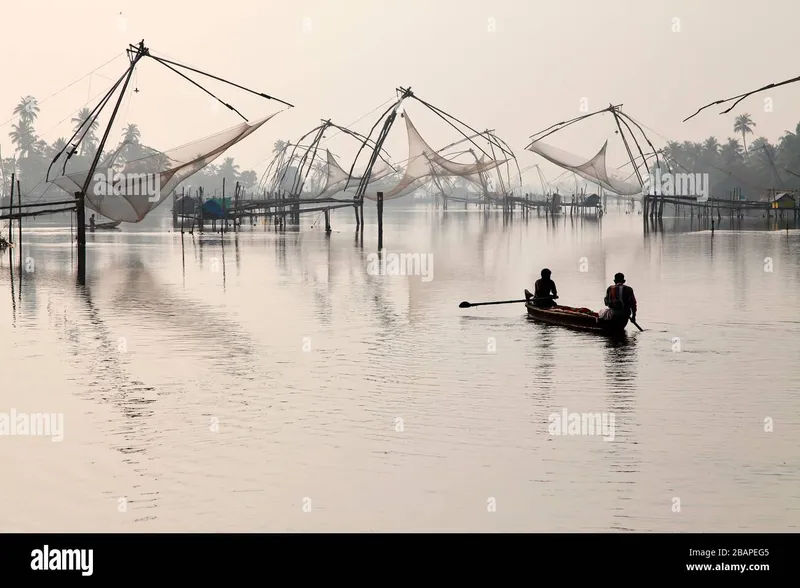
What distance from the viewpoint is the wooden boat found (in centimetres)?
2067

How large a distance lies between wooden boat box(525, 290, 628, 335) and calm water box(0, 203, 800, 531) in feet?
1.36

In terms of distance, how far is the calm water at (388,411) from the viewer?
34.2 feet

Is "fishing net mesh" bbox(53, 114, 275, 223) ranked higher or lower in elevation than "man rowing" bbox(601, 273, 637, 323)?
higher

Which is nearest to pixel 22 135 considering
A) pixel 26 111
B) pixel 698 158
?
pixel 26 111

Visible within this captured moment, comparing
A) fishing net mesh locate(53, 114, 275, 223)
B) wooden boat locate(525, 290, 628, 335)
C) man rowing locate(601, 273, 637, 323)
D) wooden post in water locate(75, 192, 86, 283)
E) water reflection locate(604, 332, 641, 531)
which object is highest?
fishing net mesh locate(53, 114, 275, 223)

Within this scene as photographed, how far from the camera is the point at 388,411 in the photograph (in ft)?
47.3

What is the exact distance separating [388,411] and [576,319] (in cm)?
801

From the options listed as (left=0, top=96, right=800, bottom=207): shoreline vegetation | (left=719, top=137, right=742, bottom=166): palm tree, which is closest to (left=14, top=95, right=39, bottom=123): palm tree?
(left=0, top=96, right=800, bottom=207): shoreline vegetation

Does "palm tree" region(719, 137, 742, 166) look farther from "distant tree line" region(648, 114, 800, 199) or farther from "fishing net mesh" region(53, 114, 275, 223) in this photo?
"fishing net mesh" region(53, 114, 275, 223)

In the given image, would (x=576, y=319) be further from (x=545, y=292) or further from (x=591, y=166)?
(x=591, y=166)

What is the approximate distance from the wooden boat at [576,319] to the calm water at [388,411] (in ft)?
1.36
